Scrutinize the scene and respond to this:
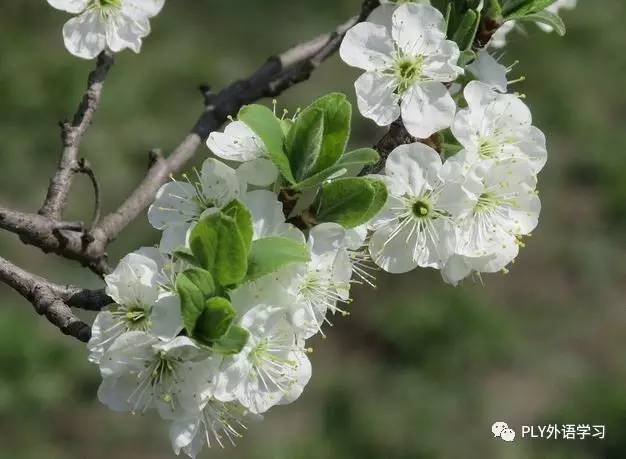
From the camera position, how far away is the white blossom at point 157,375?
1.17 metres

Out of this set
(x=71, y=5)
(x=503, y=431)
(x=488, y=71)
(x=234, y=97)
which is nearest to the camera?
(x=488, y=71)

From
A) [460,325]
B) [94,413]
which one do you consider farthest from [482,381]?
[94,413]

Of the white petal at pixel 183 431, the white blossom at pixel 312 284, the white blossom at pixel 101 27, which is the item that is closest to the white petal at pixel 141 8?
the white blossom at pixel 101 27

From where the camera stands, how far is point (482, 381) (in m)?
3.34

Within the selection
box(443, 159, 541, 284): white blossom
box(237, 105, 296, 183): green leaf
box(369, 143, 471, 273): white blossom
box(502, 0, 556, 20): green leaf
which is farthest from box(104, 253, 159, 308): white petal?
box(502, 0, 556, 20): green leaf

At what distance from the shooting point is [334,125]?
1.22 metres

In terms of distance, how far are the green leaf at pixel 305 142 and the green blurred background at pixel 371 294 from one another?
1.95m

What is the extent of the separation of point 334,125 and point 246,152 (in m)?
0.14

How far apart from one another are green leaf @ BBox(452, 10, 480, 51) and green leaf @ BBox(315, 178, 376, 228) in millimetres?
309

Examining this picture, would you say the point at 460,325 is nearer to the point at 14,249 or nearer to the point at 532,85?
the point at 532,85

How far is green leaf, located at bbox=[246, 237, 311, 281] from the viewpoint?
1129 mm

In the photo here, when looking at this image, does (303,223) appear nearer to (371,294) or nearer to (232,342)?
(232,342)

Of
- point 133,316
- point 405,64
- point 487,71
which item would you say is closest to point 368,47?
point 405,64

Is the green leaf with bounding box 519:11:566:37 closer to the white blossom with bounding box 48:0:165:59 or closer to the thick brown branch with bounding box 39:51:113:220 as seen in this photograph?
the white blossom with bounding box 48:0:165:59
